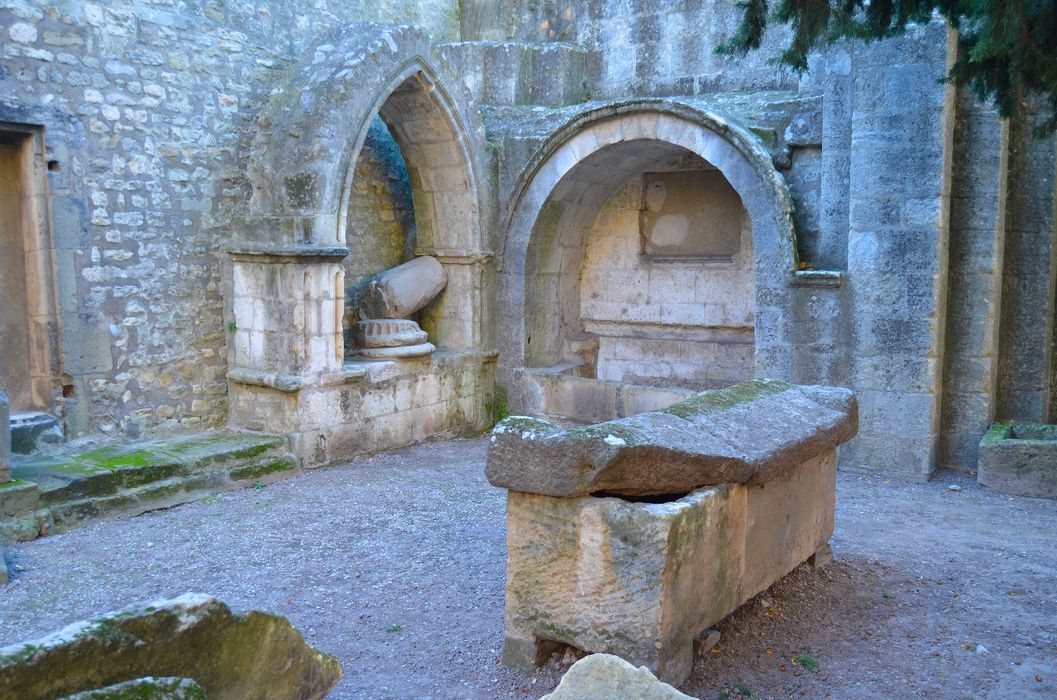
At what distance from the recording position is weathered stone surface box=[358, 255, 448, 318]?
27.5 ft

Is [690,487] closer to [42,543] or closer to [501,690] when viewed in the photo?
[501,690]

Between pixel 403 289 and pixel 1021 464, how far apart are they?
4991mm

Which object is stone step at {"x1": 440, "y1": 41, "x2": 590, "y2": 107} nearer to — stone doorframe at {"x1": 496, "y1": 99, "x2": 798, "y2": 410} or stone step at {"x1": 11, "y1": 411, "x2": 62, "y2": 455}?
stone doorframe at {"x1": 496, "y1": 99, "x2": 798, "y2": 410}

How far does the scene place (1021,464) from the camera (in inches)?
261

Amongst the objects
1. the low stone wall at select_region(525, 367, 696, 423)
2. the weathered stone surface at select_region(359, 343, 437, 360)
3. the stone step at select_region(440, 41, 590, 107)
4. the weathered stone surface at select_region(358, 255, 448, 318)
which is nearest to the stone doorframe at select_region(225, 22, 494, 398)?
the weathered stone surface at select_region(359, 343, 437, 360)

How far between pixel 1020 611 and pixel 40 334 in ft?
19.8

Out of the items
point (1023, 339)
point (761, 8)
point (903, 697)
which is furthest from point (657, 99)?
point (903, 697)

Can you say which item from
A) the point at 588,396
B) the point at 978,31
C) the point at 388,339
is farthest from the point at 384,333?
the point at 978,31

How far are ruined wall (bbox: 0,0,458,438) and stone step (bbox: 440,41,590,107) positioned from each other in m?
1.98

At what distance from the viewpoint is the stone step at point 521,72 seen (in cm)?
914

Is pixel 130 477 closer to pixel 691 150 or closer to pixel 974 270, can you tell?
pixel 691 150

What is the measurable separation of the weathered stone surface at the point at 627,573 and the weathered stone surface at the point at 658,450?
82 millimetres

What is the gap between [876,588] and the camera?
4719mm

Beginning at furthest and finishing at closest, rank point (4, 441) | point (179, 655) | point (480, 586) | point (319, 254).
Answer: point (319, 254)
point (4, 441)
point (480, 586)
point (179, 655)
